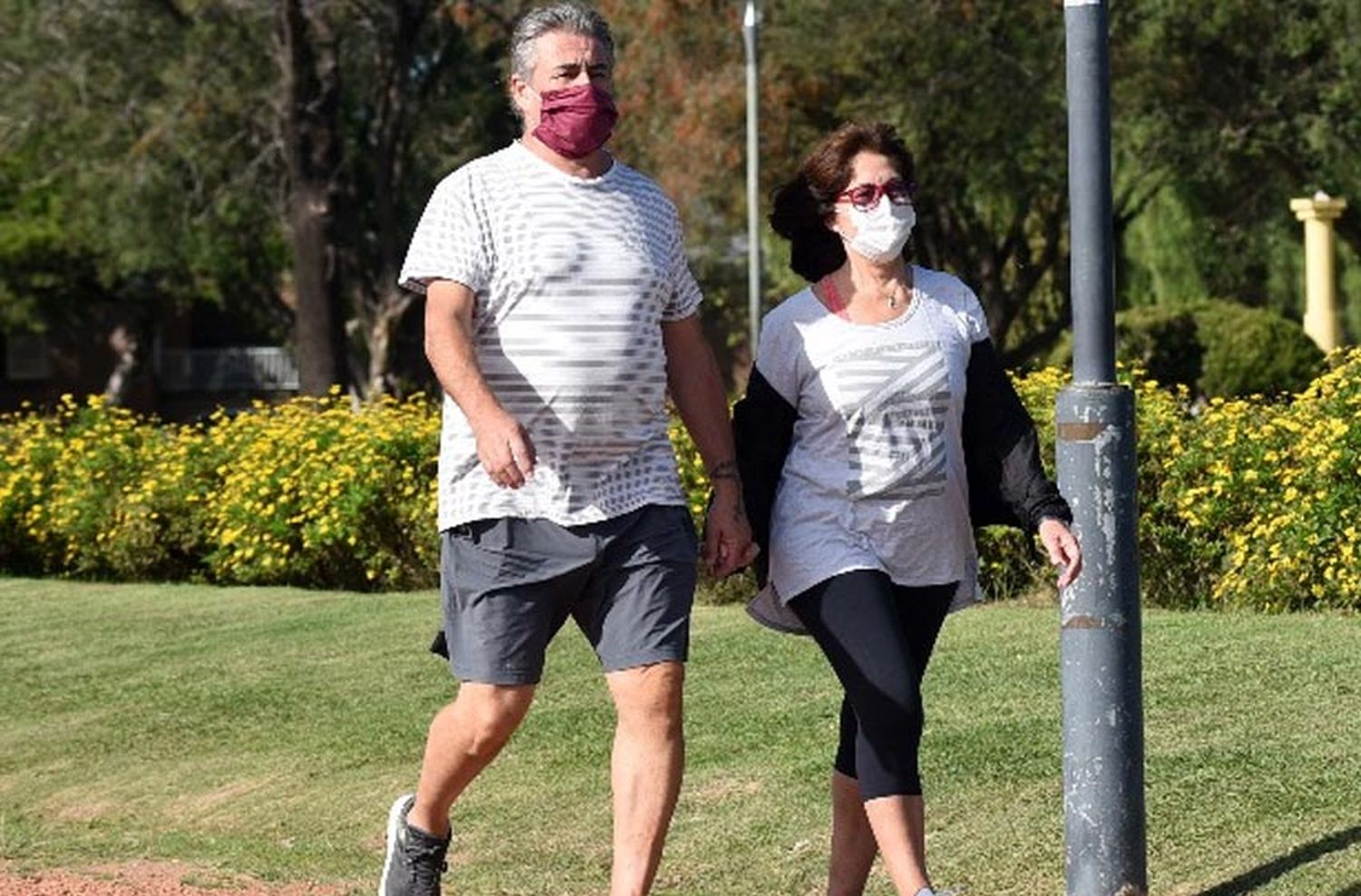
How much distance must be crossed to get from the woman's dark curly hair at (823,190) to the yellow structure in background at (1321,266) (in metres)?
23.3

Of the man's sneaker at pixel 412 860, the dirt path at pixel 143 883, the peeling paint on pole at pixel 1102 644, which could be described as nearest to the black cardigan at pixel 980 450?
the peeling paint on pole at pixel 1102 644

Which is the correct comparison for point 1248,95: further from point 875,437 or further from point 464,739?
point 464,739

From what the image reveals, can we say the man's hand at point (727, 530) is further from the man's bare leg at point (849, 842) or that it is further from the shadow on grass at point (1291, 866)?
the shadow on grass at point (1291, 866)

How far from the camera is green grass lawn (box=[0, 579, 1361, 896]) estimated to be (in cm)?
741

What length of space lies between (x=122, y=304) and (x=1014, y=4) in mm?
31476

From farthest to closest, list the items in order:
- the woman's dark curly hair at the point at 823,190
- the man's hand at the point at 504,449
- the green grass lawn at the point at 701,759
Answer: the green grass lawn at the point at 701,759
the woman's dark curly hair at the point at 823,190
the man's hand at the point at 504,449

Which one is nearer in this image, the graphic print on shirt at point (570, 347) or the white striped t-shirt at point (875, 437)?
the graphic print on shirt at point (570, 347)

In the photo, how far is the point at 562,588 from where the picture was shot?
6.04 meters

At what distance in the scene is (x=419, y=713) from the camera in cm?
1073

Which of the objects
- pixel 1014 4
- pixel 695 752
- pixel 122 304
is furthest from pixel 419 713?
pixel 122 304

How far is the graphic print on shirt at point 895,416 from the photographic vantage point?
602 centimetres

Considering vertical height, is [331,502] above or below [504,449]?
below

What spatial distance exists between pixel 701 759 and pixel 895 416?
3.19 metres

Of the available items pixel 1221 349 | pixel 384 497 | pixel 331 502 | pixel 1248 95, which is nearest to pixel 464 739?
pixel 384 497
